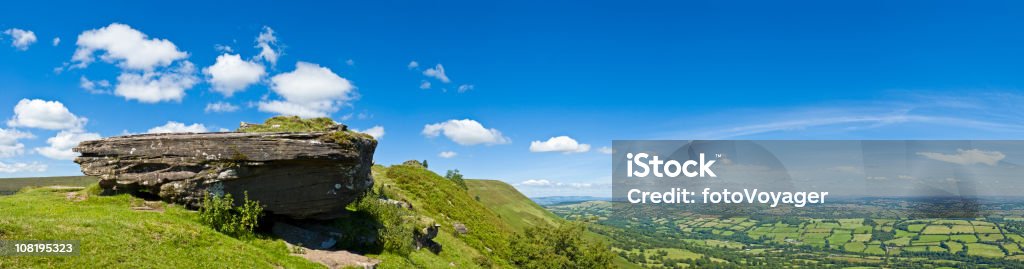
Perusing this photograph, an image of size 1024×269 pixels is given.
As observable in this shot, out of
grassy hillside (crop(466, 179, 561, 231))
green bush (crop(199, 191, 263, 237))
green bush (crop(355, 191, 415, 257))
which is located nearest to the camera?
green bush (crop(199, 191, 263, 237))

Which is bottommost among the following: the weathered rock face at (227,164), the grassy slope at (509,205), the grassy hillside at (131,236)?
the grassy slope at (509,205)

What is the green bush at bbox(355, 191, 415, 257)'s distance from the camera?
88.5 feet

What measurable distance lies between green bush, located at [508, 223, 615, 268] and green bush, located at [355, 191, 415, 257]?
19091 millimetres

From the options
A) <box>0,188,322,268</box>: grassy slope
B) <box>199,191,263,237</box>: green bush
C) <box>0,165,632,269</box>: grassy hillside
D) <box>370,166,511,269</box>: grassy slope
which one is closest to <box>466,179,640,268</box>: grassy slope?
<box>370,166,511,269</box>: grassy slope

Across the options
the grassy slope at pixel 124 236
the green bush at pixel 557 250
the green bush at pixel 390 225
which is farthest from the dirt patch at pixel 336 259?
the green bush at pixel 557 250

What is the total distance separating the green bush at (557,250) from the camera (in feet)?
156

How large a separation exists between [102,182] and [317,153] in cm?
1076

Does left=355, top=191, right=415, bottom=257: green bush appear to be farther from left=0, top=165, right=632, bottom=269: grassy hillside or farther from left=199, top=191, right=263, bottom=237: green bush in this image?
left=199, top=191, right=263, bottom=237: green bush

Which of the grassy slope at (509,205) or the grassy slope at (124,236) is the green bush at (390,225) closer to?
Result: the grassy slope at (124,236)

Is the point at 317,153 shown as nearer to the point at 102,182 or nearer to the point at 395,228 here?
the point at 395,228

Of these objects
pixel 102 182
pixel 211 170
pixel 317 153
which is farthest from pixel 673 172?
pixel 102 182

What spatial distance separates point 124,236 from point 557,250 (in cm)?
4012

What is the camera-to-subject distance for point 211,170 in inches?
793

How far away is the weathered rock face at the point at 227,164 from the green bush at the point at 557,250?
29.8m
